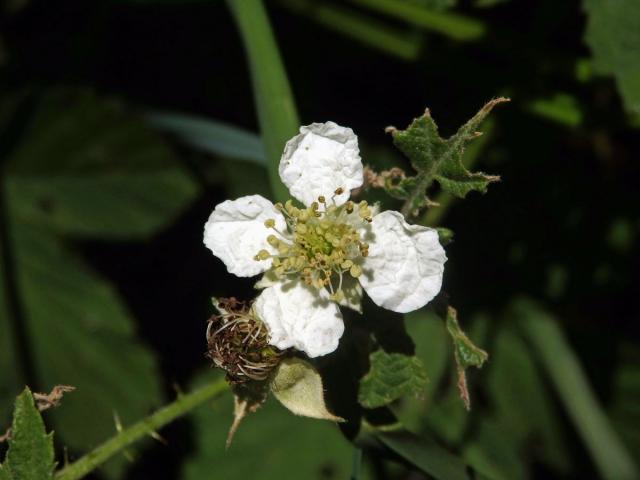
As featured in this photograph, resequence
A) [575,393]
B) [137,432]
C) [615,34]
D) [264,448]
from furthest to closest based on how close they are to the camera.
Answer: [264,448] < [575,393] < [615,34] < [137,432]

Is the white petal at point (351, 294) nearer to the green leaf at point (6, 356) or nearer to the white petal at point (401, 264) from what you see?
the white petal at point (401, 264)

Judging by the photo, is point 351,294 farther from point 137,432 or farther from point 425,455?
point 137,432

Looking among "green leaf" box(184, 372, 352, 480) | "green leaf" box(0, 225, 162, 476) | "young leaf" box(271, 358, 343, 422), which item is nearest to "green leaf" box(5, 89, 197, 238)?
"green leaf" box(0, 225, 162, 476)

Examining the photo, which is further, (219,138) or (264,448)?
(264,448)

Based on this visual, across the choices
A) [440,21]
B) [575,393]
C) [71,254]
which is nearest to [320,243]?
[440,21]

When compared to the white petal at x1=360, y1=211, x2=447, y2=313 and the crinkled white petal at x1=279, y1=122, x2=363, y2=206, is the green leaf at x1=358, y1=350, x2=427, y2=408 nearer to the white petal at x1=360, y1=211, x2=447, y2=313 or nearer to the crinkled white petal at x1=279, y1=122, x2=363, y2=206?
the white petal at x1=360, y1=211, x2=447, y2=313

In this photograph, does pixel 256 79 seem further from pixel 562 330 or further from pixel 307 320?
pixel 562 330

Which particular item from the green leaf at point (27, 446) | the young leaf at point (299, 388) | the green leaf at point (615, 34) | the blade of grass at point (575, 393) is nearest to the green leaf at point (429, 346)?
the blade of grass at point (575, 393)
